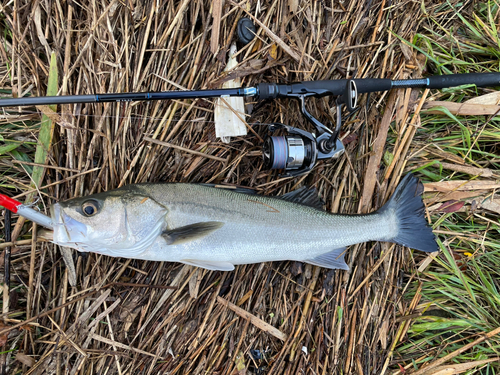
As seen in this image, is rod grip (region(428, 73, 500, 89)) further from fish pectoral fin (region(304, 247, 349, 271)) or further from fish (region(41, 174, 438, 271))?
fish pectoral fin (region(304, 247, 349, 271))

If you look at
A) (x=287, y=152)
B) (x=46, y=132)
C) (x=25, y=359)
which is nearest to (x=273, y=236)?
(x=287, y=152)

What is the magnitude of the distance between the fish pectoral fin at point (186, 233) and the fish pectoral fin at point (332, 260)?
3.47ft

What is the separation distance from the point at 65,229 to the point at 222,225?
1.13m

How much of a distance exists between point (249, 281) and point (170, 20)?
2520mm

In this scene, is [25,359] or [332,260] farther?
[332,260]

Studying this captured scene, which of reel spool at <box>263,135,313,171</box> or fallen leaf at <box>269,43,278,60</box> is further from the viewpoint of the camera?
fallen leaf at <box>269,43,278,60</box>

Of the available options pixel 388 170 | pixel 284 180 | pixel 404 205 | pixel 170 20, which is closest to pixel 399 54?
pixel 388 170

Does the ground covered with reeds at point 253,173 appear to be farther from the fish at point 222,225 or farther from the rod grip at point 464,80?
the fish at point 222,225

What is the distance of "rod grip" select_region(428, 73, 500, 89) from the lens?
295cm

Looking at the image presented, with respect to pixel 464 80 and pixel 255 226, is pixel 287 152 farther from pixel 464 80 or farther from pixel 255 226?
pixel 464 80

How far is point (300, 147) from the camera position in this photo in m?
2.58

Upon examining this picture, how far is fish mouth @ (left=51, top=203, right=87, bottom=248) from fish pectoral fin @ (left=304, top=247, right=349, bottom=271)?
1.91 m

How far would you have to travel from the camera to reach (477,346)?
3.12m

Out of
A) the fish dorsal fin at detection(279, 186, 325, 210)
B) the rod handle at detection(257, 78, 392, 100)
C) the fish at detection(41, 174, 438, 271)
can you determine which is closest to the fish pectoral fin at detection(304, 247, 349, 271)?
the fish at detection(41, 174, 438, 271)
